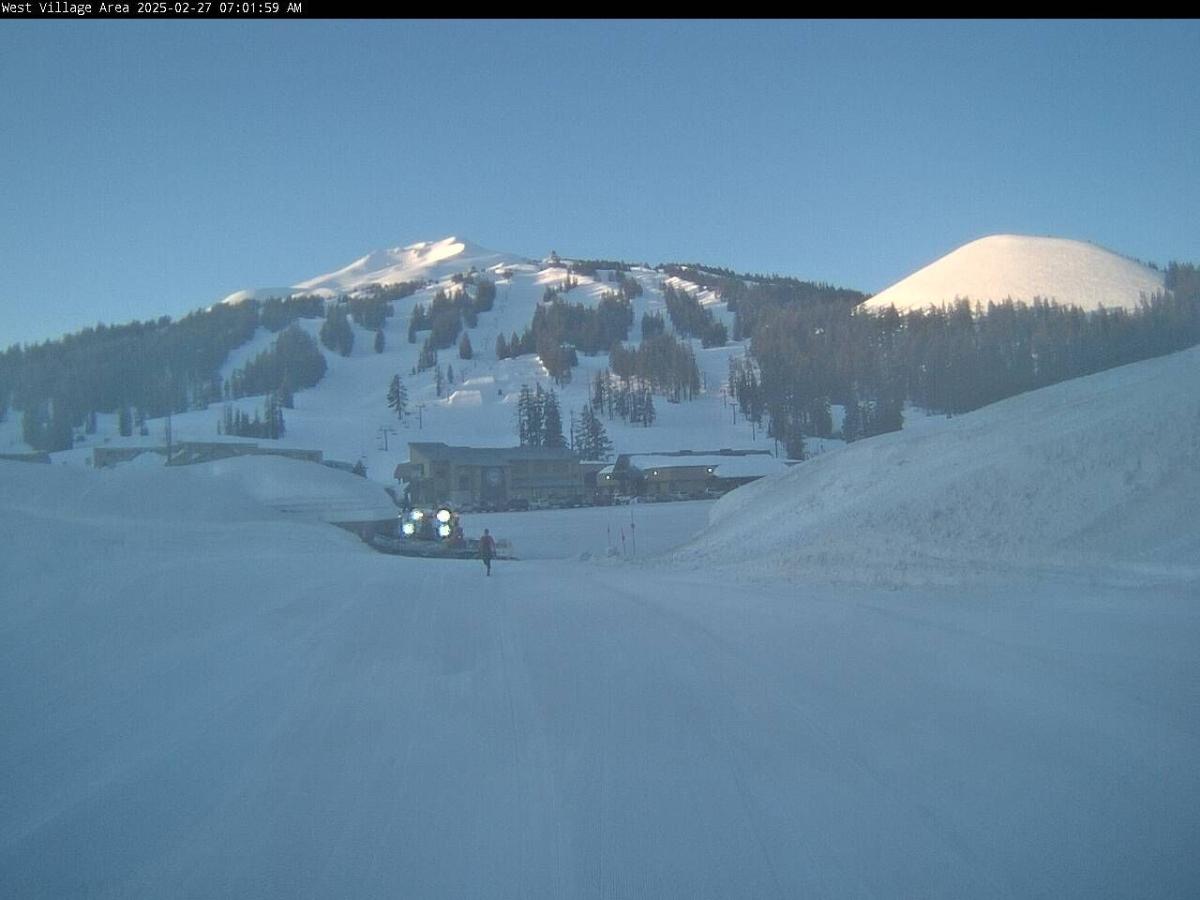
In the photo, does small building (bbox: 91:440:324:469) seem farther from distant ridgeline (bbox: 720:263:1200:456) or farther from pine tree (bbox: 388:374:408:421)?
pine tree (bbox: 388:374:408:421)

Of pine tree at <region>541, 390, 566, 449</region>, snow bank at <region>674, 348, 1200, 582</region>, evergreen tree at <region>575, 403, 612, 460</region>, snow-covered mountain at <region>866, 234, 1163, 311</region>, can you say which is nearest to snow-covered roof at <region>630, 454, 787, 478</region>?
evergreen tree at <region>575, 403, 612, 460</region>

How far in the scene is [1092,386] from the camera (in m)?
18.7

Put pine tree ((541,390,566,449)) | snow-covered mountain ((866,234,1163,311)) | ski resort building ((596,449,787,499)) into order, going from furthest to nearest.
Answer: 1. pine tree ((541,390,566,449))
2. snow-covered mountain ((866,234,1163,311))
3. ski resort building ((596,449,787,499))

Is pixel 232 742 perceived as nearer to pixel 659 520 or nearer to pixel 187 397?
pixel 659 520

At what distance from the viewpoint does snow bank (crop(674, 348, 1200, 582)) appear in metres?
11.9

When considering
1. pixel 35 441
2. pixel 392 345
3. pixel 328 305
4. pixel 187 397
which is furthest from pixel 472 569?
pixel 328 305

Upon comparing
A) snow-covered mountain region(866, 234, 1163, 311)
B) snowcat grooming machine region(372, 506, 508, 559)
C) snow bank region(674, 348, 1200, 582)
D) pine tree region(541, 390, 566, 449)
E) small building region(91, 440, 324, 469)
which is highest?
snow-covered mountain region(866, 234, 1163, 311)

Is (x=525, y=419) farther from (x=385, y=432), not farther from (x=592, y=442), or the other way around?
(x=385, y=432)

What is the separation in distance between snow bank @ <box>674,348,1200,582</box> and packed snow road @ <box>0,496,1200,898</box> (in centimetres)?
203

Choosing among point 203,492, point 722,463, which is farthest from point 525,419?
point 203,492

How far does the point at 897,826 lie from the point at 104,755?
4.81 m

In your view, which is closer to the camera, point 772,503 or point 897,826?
point 897,826

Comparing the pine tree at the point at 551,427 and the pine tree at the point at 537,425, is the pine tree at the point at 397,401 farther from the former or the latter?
the pine tree at the point at 551,427

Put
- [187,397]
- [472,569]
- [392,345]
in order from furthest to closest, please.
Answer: [392,345], [187,397], [472,569]
